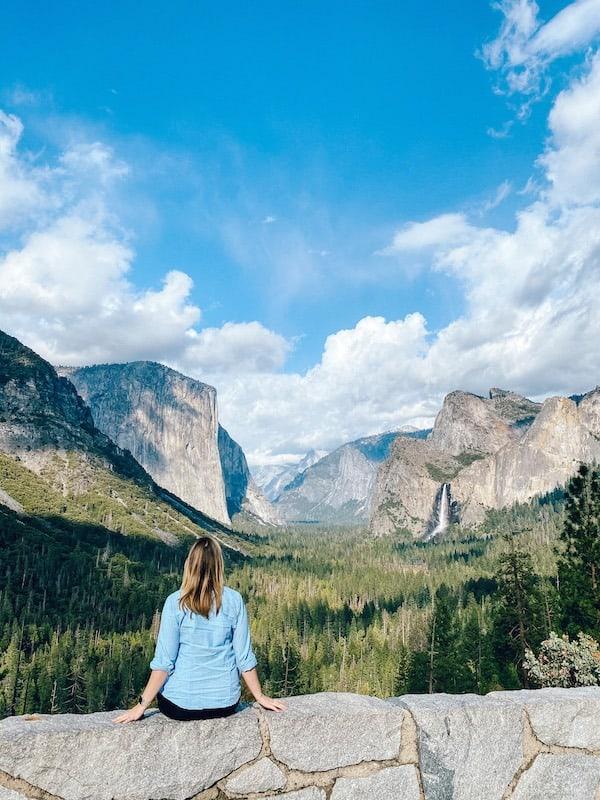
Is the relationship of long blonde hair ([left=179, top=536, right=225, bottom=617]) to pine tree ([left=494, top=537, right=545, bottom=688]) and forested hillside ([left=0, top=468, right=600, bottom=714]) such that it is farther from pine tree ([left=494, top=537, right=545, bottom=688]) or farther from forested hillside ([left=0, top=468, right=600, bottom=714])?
pine tree ([left=494, top=537, right=545, bottom=688])

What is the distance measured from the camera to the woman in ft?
15.5

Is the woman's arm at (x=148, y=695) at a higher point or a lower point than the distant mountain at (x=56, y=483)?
lower

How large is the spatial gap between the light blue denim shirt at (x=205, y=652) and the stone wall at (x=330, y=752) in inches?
12.2

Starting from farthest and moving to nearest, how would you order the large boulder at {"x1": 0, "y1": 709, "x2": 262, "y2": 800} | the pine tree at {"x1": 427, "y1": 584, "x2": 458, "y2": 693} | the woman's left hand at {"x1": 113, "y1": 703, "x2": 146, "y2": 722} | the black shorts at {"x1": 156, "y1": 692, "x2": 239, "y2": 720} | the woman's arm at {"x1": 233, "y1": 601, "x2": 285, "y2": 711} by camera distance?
1. the pine tree at {"x1": 427, "y1": 584, "x2": 458, "y2": 693}
2. the woman's arm at {"x1": 233, "y1": 601, "x2": 285, "y2": 711}
3. the black shorts at {"x1": 156, "y1": 692, "x2": 239, "y2": 720}
4. the woman's left hand at {"x1": 113, "y1": 703, "x2": 146, "y2": 722}
5. the large boulder at {"x1": 0, "y1": 709, "x2": 262, "y2": 800}

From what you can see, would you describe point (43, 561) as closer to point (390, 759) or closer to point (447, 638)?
point (447, 638)

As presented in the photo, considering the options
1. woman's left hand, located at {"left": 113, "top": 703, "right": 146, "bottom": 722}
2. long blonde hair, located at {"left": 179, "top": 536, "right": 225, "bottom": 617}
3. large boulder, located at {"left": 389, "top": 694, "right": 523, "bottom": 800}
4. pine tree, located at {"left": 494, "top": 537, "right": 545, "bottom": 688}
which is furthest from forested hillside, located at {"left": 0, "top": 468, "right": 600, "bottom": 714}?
woman's left hand, located at {"left": 113, "top": 703, "right": 146, "bottom": 722}

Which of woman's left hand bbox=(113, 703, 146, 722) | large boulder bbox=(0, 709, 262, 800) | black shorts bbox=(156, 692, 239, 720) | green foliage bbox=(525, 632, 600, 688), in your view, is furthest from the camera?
green foliage bbox=(525, 632, 600, 688)

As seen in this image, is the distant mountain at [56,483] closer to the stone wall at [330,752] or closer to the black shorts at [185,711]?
the black shorts at [185,711]

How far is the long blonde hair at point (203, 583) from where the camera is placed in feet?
16.5

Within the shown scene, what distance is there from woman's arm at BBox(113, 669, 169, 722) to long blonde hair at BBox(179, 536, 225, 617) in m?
0.62

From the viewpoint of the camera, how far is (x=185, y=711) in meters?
4.57

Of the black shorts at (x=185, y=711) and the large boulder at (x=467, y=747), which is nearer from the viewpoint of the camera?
the black shorts at (x=185, y=711)

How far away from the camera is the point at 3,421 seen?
189 m

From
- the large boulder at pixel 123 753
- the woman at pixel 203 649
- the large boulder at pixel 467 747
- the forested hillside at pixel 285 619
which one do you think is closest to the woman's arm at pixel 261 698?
the woman at pixel 203 649
